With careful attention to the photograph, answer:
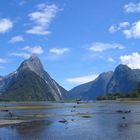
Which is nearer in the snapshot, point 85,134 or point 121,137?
point 121,137

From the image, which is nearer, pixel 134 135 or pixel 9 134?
pixel 134 135

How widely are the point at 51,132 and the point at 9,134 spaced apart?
6.99m

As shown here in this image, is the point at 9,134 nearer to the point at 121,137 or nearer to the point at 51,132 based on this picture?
the point at 51,132

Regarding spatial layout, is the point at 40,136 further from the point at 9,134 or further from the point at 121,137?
the point at 121,137

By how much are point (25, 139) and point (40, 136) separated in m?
3.59

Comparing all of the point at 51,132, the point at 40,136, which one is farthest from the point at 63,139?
the point at 51,132

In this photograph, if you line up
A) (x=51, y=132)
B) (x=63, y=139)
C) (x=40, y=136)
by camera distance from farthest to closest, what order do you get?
(x=51, y=132)
(x=40, y=136)
(x=63, y=139)

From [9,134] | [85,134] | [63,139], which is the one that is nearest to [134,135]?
[85,134]

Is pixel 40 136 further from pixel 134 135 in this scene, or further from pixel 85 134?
pixel 134 135

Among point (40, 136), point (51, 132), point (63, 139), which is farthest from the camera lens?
point (51, 132)

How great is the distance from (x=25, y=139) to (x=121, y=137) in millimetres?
13580

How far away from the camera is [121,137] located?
51.2m

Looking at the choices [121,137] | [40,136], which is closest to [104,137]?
[121,137]

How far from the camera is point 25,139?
51.1 metres
